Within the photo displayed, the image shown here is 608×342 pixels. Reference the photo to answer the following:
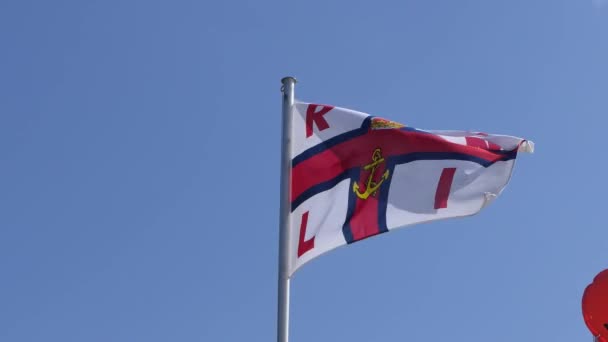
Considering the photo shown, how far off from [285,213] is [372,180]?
1.37m

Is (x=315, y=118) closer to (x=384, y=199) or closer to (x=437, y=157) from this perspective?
(x=384, y=199)

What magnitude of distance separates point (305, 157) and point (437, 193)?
1741 millimetres

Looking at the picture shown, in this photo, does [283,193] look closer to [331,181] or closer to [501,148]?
[331,181]

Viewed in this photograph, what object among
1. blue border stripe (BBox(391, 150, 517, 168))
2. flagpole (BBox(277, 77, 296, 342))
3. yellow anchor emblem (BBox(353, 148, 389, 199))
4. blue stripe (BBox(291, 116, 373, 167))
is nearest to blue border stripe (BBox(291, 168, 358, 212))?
yellow anchor emblem (BBox(353, 148, 389, 199))

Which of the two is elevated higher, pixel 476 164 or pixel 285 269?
pixel 476 164

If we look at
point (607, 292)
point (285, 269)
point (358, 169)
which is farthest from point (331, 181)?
point (607, 292)

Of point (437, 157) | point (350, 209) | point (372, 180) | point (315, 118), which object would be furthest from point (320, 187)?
point (437, 157)

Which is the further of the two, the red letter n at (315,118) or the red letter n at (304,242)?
the red letter n at (315,118)

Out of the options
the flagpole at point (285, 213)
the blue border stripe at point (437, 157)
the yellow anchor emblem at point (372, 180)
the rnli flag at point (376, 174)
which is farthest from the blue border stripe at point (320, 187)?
the blue border stripe at point (437, 157)

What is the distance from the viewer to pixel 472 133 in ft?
63.3

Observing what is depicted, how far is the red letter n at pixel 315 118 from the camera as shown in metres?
19.1

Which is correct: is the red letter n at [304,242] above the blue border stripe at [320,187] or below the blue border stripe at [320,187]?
below

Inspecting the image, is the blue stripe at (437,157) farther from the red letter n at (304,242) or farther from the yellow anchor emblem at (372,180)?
the red letter n at (304,242)

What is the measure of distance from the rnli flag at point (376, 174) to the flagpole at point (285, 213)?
0.20m
